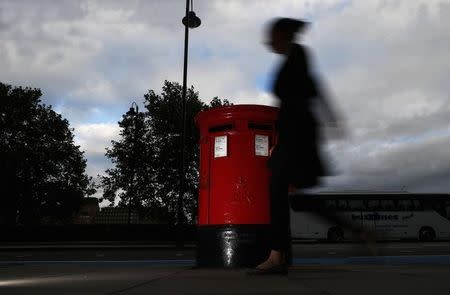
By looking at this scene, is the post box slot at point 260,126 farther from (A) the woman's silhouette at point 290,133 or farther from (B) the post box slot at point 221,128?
(A) the woman's silhouette at point 290,133

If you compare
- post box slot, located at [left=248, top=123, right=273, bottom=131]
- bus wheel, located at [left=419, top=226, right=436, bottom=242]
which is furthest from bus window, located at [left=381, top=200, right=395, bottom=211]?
post box slot, located at [left=248, top=123, right=273, bottom=131]

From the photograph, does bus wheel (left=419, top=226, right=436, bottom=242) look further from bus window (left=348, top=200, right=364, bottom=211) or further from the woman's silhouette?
the woman's silhouette

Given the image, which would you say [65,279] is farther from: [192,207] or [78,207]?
[78,207]

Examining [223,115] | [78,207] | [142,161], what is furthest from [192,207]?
[223,115]

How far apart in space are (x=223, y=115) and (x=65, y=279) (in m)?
2.74

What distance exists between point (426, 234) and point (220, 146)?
88.9 ft

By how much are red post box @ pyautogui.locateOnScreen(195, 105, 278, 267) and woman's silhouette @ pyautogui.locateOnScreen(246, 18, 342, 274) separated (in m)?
1.29

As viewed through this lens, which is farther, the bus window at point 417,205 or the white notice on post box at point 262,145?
the bus window at point 417,205

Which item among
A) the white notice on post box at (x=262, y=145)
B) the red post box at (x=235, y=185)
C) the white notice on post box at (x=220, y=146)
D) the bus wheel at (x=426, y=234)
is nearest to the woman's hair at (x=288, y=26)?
the red post box at (x=235, y=185)

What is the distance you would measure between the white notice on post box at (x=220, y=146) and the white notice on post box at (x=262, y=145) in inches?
14.5

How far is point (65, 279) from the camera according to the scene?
3.88m

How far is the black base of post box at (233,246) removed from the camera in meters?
5.38

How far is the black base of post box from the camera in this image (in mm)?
5379

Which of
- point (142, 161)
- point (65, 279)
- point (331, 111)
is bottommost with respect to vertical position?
point (65, 279)
